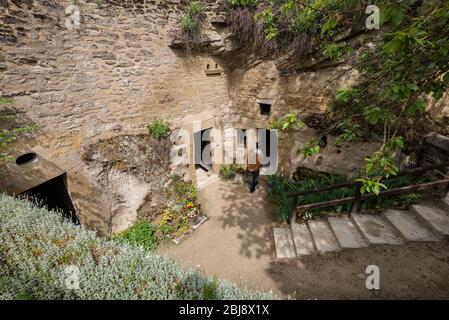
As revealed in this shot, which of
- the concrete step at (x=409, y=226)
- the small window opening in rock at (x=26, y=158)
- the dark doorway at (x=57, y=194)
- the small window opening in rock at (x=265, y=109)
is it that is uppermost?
the small window opening in rock at (x=265, y=109)

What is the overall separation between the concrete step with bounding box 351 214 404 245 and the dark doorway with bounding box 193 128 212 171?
488 cm

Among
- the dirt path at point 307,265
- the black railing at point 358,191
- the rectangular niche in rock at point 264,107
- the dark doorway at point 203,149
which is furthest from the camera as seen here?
the dark doorway at point 203,149

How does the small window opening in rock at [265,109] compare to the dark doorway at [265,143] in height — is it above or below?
above

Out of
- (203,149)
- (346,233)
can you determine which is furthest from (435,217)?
(203,149)

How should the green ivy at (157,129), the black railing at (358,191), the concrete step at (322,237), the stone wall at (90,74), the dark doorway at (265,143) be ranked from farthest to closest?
1. the dark doorway at (265,143)
2. the green ivy at (157,129)
3. the black railing at (358,191)
4. the concrete step at (322,237)
5. the stone wall at (90,74)

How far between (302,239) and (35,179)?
17.0 ft

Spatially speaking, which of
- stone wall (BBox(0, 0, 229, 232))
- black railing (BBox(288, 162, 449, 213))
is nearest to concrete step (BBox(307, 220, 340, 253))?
black railing (BBox(288, 162, 449, 213))

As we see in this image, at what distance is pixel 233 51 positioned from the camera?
6547 millimetres

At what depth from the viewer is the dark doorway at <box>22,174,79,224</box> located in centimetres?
441

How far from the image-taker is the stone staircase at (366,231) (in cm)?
387

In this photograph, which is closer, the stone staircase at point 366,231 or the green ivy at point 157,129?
the stone staircase at point 366,231

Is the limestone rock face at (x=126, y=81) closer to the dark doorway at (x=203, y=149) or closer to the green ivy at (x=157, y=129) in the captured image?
the green ivy at (x=157, y=129)

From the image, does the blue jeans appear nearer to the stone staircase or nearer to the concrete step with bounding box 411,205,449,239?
Result: the stone staircase

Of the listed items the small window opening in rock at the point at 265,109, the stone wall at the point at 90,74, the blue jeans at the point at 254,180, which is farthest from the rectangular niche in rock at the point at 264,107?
the stone wall at the point at 90,74
